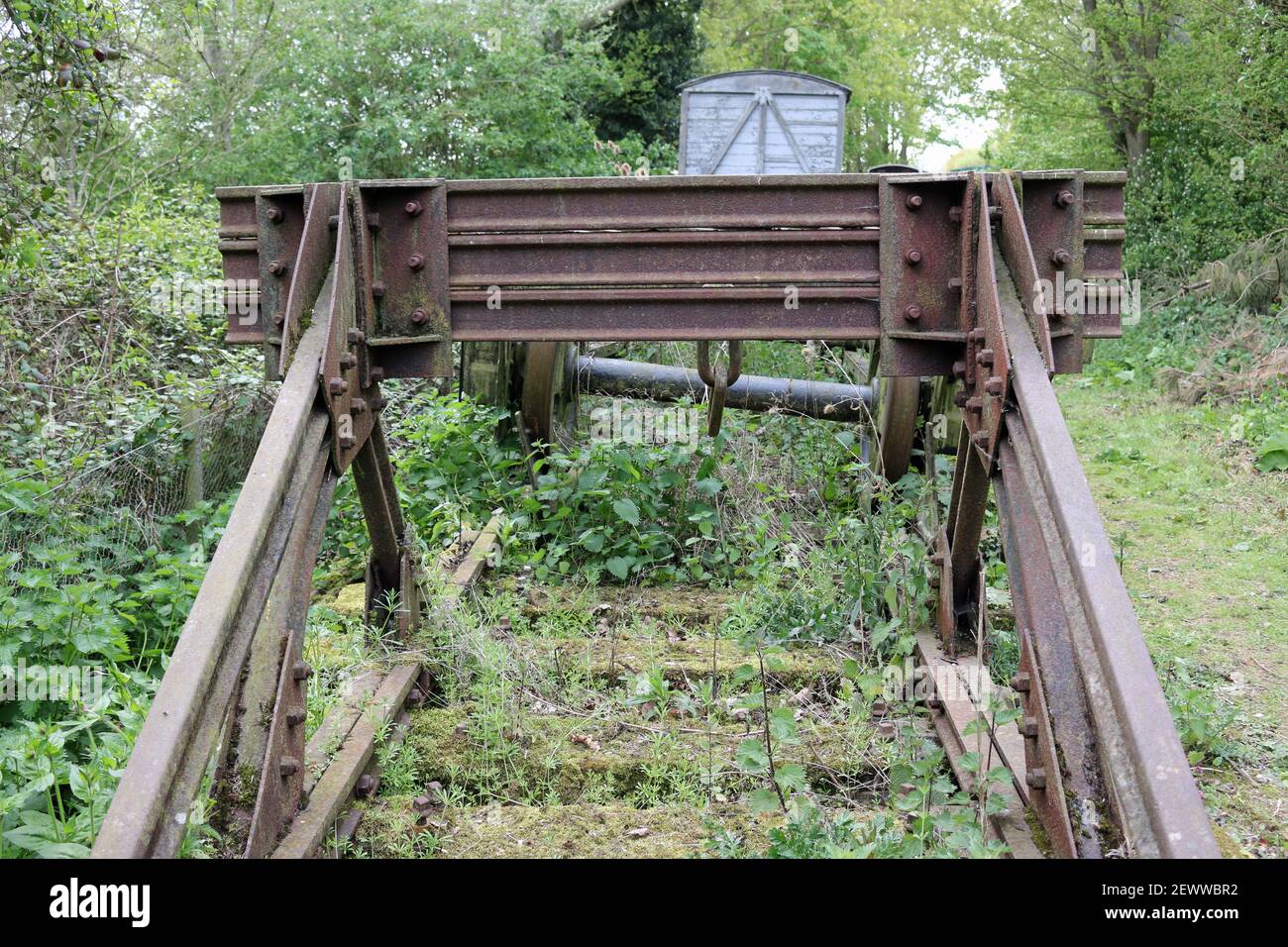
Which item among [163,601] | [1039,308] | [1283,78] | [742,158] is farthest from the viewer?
[742,158]

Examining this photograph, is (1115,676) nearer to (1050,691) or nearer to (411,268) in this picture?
(1050,691)

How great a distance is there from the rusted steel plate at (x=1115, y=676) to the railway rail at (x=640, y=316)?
0.7 inches

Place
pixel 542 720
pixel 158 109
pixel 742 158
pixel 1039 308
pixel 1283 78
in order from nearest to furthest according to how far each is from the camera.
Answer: pixel 1039 308 < pixel 542 720 < pixel 1283 78 < pixel 742 158 < pixel 158 109

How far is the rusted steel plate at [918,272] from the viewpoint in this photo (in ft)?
12.4

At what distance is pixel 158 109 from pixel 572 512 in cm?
1182

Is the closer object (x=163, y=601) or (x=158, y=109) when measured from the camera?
(x=163, y=601)

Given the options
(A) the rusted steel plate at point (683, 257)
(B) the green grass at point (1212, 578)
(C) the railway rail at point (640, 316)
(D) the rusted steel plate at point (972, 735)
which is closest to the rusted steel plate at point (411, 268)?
(C) the railway rail at point (640, 316)

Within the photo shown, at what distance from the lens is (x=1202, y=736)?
146 inches

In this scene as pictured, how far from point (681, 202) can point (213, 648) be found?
2.12 metres

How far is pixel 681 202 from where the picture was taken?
384 cm

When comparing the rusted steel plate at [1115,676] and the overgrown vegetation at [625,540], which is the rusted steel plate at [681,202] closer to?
the rusted steel plate at [1115,676]

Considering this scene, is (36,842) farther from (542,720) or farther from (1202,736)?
(1202,736)

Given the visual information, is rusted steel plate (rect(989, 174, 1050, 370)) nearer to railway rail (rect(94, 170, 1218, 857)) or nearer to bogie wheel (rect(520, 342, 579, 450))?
railway rail (rect(94, 170, 1218, 857))
